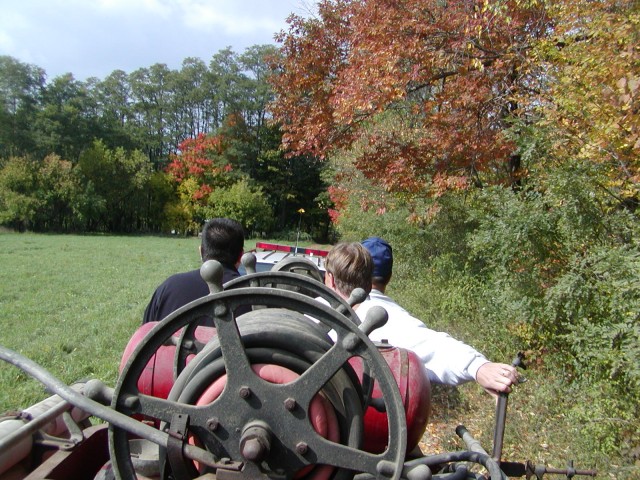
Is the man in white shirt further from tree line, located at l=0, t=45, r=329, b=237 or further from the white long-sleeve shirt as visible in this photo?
tree line, located at l=0, t=45, r=329, b=237

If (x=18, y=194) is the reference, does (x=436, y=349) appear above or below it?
below

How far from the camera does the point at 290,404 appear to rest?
1.65 meters

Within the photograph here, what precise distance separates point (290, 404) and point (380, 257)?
215 cm

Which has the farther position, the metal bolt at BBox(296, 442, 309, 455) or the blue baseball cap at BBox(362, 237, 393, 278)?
the blue baseball cap at BBox(362, 237, 393, 278)

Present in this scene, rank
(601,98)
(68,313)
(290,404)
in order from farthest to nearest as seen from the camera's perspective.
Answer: (68,313), (601,98), (290,404)

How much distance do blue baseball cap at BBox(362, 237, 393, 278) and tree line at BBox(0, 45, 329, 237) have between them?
1839 inches

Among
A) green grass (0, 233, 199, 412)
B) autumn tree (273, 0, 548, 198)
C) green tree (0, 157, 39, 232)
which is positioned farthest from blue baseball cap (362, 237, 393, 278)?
green tree (0, 157, 39, 232)

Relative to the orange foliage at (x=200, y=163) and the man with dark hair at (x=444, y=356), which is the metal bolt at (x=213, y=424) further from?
the orange foliage at (x=200, y=163)

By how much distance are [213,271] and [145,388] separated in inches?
24.0

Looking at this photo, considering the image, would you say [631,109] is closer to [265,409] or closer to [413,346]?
[413,346]

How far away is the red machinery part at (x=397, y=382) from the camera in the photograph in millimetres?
1987

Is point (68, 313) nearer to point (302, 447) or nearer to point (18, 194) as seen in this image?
point (302, 447)

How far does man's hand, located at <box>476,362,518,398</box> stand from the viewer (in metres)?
2.08

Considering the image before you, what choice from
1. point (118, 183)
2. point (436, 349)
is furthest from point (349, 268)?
point (118, 183)
